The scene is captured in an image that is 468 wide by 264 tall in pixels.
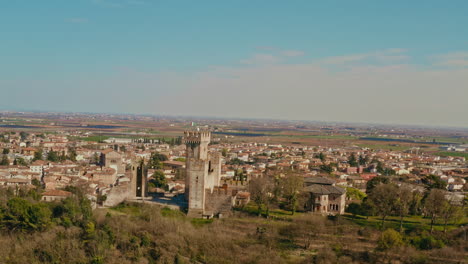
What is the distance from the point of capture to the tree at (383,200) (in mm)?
31281

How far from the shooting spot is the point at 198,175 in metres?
31.8

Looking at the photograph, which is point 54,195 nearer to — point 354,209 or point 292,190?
point 292,190

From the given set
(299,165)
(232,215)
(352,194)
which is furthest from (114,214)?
(299,165)

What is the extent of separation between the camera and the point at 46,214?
28.9 m

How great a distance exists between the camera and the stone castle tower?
1251 inches

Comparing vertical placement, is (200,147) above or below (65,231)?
above

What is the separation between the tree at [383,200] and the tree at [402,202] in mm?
348

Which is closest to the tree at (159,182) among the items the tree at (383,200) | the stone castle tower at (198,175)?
the stone castle tower at (198,175)

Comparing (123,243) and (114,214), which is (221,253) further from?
(114,214)

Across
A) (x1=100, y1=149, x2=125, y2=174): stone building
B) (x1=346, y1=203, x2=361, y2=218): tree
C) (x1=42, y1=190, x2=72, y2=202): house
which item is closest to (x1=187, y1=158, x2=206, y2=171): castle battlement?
(x1=346, y1=203, x2=361, y2=218): tree

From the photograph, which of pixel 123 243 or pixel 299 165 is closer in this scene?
pixel 123 243

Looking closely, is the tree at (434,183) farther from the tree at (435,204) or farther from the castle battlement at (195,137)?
the castle battlement at (195,137)

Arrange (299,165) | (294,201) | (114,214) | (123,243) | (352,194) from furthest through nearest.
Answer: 1. (299,165)
2. (352,194)
3. (294,201)
4. (114,214)
5. (123,243)

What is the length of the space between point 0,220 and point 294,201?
20394 mm
